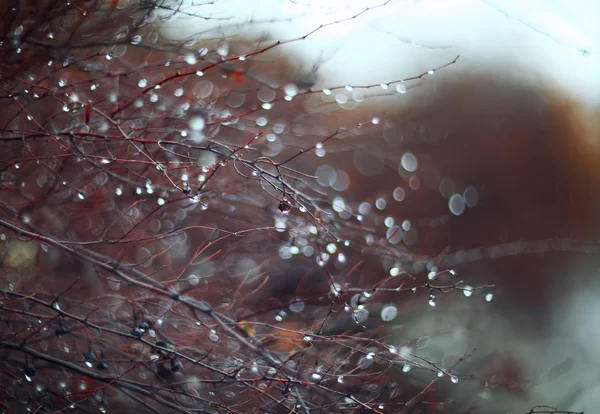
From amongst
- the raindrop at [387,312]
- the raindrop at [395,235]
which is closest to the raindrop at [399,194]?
the raindrop at [395,235]

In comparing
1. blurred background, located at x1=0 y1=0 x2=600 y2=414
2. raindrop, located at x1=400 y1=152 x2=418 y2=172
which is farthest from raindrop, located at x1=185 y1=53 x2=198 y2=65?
raindrop, located at x1=400 y1=152 x2=418 y2=172

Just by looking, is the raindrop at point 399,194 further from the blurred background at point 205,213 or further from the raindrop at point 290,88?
the raindrop at point 290,88

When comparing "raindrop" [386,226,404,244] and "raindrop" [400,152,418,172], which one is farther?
"raindrop" [400,152,418,172]

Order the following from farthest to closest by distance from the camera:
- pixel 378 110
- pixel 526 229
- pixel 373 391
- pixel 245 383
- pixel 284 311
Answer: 1. pixel 526 229
2. pixel 378 110
3. pixel 284 311
4. pixel 373 391
5. pixel 245 383

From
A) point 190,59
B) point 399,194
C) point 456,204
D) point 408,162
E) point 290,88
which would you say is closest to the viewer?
point 190,59

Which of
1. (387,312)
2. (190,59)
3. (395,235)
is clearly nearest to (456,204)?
(395,235)

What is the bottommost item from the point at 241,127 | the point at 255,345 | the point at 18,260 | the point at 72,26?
the point at 18,260

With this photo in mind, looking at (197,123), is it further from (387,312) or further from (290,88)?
(387,312)

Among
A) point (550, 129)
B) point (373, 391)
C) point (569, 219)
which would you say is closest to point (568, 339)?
point (569, 219)

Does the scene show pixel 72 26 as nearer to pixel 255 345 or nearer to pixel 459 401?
pixel 255 345

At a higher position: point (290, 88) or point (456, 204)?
point (290, 88)

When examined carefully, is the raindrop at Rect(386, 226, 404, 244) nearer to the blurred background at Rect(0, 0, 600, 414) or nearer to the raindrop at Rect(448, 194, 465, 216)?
the blurred background at Rect(0, 0, 600, 414)
